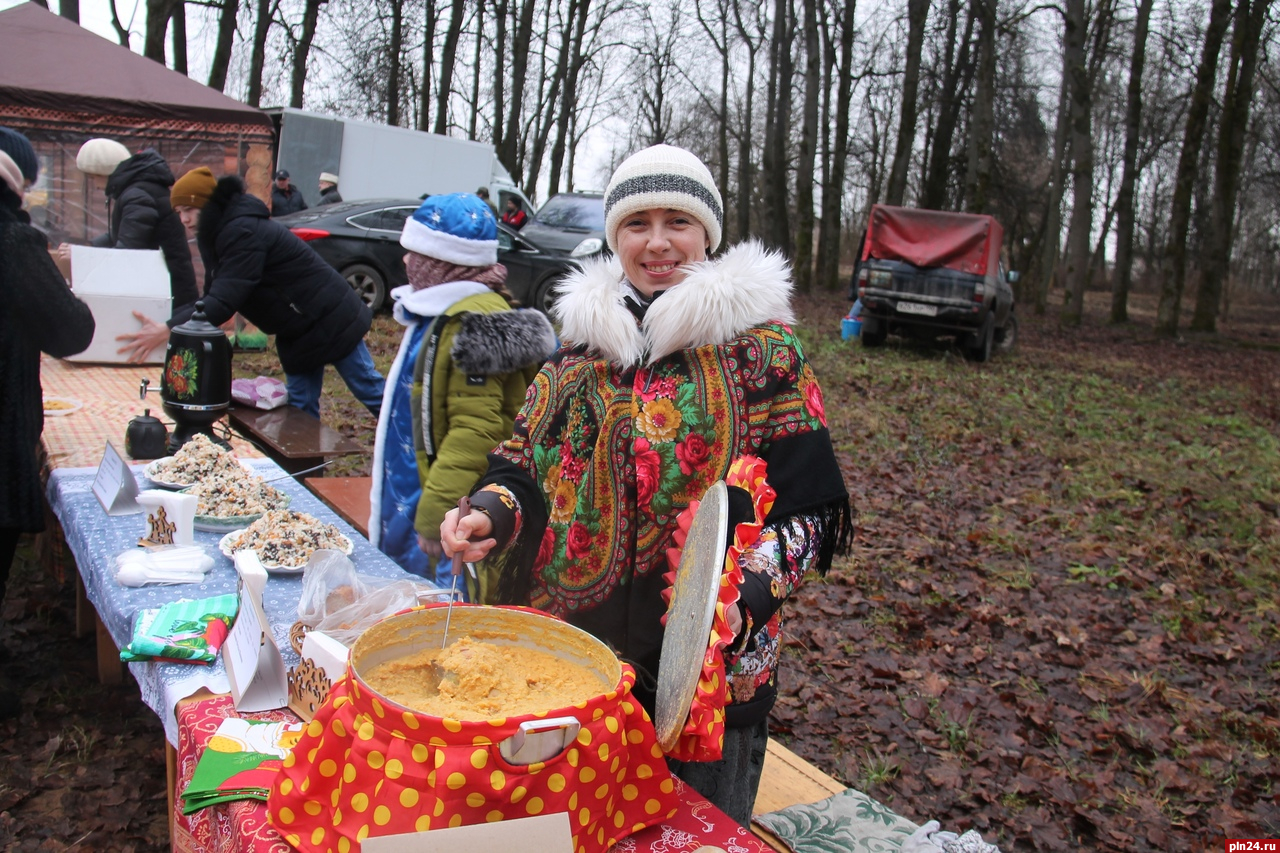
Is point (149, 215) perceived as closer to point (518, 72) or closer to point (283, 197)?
point (283, 197)

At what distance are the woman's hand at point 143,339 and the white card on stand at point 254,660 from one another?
394 centimetres

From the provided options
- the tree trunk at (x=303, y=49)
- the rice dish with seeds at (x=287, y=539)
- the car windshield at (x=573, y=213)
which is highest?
the tree trunk at (x=303, y=49)

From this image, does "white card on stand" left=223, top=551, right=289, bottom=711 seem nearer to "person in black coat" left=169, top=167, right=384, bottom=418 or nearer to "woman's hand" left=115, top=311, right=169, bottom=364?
"person in black coat" left=169, top=167, right=384, bottom=418

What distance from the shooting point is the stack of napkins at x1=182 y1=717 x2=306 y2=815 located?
1523mm

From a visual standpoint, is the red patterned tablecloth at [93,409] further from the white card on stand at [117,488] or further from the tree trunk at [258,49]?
the tree trunk at [258,49]

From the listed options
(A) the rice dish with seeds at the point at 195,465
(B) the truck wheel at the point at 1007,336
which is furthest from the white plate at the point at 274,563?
(B) the truck wheel at the point at 1007,336

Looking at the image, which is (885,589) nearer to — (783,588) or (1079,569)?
(1079,569)

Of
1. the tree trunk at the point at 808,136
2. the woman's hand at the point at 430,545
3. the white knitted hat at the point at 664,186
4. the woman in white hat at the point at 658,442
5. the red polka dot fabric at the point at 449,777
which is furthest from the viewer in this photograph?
the tree trunk at the point at 808,136

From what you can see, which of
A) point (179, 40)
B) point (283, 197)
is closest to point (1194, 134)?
point (283, 197)

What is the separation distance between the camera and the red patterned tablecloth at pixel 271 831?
1408 millimetres

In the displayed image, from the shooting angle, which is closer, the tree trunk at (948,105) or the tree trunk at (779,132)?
the tree trunk at (948,105)

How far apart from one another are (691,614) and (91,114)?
8.95 metres

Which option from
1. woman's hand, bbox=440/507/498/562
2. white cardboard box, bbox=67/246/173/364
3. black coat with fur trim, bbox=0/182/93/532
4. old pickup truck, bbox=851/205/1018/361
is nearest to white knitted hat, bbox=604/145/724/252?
woman's hand, bbox=440/507/498/562

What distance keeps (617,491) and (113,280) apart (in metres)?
4.44
